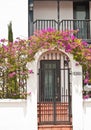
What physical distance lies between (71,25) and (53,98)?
769cm

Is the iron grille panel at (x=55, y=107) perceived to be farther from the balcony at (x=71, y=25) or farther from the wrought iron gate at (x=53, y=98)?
the balcony at (x=71, y=25)

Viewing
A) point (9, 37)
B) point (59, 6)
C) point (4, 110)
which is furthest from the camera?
point (59, 6)

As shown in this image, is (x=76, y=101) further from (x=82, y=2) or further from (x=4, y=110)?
(x=82, y=2)

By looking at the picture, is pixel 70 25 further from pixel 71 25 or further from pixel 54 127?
pixel 54 127

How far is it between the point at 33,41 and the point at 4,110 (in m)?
2.77

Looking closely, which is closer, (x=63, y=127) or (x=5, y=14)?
(x=63, y=127)

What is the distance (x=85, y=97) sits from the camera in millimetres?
11891

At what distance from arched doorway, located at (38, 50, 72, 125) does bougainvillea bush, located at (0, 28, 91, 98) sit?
Answer: 399mm

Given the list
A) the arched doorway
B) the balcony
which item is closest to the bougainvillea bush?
the arched doorway

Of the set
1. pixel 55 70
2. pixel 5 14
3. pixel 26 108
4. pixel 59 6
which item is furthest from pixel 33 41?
pixel 59 6

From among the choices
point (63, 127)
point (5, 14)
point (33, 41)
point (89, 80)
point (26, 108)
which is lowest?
point (63, 127)

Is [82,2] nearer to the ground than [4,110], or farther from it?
farther from it

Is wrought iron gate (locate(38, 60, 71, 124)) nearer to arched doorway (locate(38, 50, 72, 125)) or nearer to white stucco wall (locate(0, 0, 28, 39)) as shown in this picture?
arched doorway (locate(38, 50, 72, 125))

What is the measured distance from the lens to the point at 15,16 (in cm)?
1794
